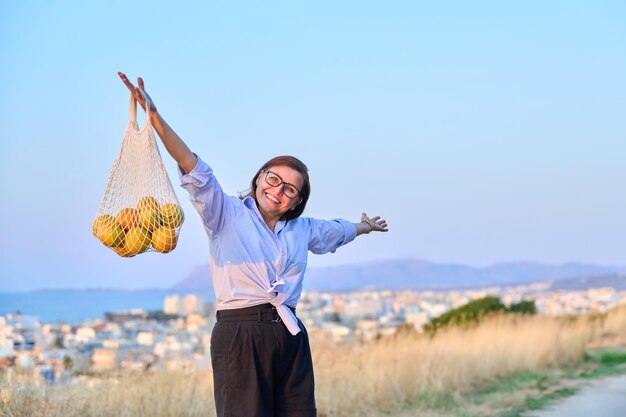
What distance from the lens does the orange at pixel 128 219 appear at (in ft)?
14.3

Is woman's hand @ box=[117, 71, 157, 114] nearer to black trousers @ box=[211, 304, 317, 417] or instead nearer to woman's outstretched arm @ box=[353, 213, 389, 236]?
black trousers @ box=[211, 304, 317, 417]

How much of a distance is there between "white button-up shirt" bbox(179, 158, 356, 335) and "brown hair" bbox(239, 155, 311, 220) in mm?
202

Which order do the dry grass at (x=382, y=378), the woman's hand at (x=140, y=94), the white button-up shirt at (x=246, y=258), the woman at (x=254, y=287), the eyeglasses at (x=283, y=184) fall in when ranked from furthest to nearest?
1. the dry grass at (x=382, y=378)
2. the eyeglasses at (x=283, y=184)
3. the white button-up shirt at (x=246, y=258)
4. the woman at (x=254, y=287)
5. the woman's hand at (x=140, y=94)

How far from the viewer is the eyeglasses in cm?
448

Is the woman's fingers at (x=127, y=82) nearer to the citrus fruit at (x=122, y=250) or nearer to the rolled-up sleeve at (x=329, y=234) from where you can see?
the citrus fruit at (x=122, y=250)

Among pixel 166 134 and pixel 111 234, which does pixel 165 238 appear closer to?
pixel 111 234

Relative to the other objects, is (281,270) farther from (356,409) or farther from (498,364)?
(498,364)

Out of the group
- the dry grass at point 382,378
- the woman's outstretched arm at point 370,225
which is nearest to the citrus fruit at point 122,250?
the woman's outstretched arm at point 370,225

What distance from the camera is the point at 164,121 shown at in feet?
13.5

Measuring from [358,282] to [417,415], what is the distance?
4251 centimetres

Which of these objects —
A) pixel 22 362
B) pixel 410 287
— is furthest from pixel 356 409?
pixel 410 287

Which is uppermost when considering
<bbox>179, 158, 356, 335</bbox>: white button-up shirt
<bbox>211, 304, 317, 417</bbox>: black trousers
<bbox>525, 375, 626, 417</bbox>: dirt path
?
<bbox>179, 158, 356, 335</bbox>: white button-up shirt

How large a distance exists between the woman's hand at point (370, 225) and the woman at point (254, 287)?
0.99 m

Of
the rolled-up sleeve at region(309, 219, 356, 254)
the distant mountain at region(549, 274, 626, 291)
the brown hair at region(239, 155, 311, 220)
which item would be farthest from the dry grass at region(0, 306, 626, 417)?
the distant mountain at region(549, 274, 626, 291)
